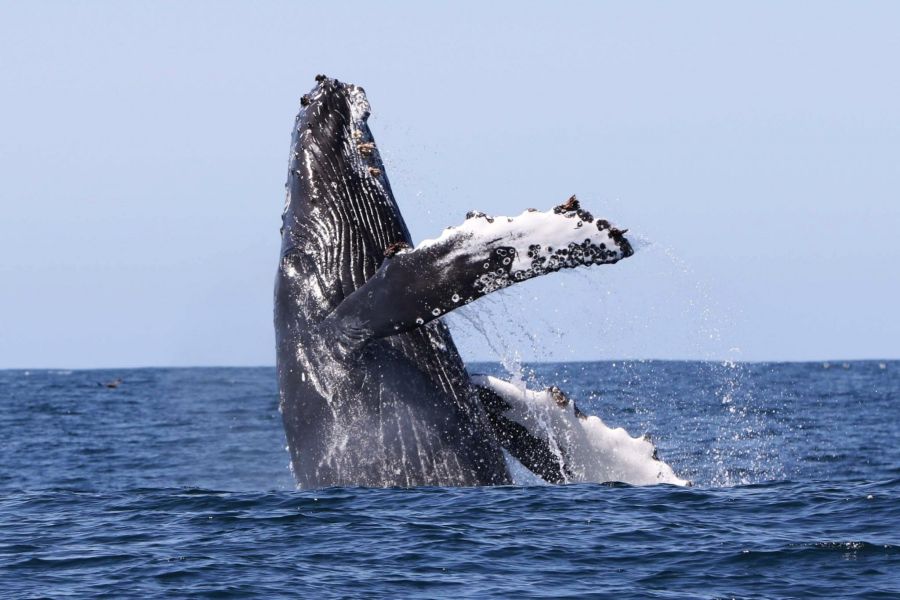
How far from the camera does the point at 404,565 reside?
390 inches

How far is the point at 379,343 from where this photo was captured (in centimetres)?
1202

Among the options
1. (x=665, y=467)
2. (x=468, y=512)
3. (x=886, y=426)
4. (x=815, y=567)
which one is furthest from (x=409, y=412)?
(x=886, y=426)

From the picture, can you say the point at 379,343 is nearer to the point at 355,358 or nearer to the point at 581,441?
the point at 355,358

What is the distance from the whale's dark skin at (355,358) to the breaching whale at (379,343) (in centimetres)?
1

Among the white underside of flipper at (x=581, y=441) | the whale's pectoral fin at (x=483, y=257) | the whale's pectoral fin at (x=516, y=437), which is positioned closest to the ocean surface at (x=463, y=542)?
the white underside of flipper at (x=581, y=441)

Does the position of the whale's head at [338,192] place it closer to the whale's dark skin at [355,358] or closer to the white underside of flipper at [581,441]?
the whale's dark skin at [355,358]

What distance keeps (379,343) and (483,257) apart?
204 centimetres

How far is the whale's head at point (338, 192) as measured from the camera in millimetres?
12539

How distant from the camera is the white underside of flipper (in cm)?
1252

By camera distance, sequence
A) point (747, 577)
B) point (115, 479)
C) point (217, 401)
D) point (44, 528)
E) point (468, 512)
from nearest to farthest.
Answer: point (747, 577)
point (468, 512)
point (44, 528)
point (115, 479)
point (217, 401)

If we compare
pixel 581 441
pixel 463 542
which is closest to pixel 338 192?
pixel 581 441

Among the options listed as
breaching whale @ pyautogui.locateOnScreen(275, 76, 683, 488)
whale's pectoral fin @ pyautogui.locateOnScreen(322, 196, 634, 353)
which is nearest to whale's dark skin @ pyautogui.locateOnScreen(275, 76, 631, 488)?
breaching whale @ pyautogui.locateOnScreen(275, 76, 683, 488)

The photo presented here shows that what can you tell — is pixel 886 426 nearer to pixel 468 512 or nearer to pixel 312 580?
pixel 468 512

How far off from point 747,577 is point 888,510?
2808 millimetres
